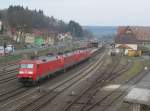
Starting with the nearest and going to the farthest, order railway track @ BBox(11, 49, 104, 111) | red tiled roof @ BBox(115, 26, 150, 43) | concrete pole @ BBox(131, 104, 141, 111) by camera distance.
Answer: concrete pole @ BBox(131, 104, 141, 111) → railway track @ BBox(11, 49, 104, 111) → red tiled roof @ BBox(115, 26, 150, 43)

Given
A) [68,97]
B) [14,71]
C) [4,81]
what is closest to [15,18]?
[14,71]

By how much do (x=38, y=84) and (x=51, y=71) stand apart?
4118 mm

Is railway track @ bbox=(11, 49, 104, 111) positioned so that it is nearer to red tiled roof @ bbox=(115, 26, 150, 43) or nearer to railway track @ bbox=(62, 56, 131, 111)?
railway track @ bbox=(62, 56, 131, 111)

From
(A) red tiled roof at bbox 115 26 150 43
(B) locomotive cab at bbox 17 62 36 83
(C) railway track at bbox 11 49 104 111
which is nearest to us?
(C) railway track at bbox 11 49 104 111

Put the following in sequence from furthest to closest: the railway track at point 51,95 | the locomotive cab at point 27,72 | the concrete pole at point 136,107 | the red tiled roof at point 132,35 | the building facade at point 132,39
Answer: the red tiled roof at point 132,35
the building facade at point 132,39
the locomotive cab at point 27,72
the railway track at point 51,95
the concrete pole at point 136,107

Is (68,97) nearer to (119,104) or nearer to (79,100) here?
(79,100)

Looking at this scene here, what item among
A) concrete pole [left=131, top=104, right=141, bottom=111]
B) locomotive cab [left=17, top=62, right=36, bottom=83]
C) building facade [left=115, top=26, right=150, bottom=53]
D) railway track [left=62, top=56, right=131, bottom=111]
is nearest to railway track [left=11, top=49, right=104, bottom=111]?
railway track [left=62, top=56, right=131, bottom=111]

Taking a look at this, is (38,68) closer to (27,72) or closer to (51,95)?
(27,72)

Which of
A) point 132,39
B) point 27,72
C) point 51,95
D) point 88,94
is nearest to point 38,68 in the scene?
point 27,72

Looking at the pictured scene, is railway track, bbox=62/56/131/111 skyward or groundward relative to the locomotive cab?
groundward

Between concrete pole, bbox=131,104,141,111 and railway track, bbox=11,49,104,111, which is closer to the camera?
concrete pole, bbox=131,104,141,111

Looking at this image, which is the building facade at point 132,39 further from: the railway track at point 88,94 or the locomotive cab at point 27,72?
the locomotive cab at point 27,72

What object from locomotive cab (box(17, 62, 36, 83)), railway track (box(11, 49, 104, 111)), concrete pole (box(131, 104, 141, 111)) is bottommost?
railway track (box(11, 49, 104, 111))

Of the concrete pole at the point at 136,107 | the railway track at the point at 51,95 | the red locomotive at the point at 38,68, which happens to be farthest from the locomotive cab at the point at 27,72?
the concrete pole at the point at 136,107
